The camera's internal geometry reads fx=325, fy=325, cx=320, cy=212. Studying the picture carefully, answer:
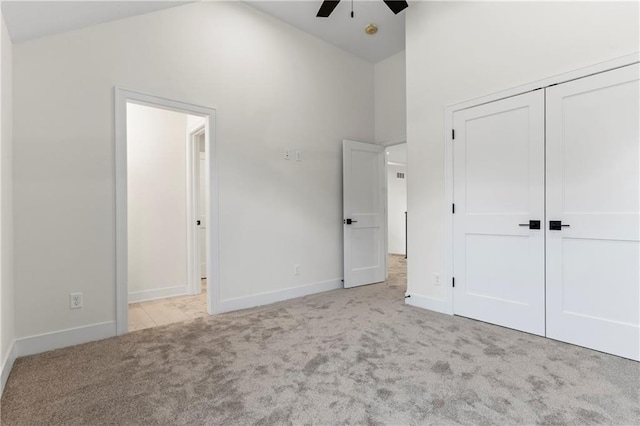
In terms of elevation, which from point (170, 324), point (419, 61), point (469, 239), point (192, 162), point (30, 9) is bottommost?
point (170, 324)

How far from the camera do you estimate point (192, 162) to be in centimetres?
427

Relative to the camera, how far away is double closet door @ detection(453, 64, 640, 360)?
89.7 inches

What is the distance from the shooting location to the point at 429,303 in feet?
11.2

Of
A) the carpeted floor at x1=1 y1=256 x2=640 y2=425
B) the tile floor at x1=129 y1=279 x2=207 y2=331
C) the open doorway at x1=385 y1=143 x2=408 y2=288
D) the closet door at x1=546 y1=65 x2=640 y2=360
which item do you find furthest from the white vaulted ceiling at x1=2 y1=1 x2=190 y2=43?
the open doorway at x1=385 y1=143 x2=408 y2=288

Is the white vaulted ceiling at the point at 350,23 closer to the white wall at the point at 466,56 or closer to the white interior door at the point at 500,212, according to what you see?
the white wall at the point at 466,56

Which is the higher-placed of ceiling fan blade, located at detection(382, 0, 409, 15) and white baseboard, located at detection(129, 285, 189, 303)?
ceiling fan blade, located at detection(382, 0, 409, 15)

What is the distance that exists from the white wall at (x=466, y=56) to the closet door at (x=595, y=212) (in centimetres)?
29

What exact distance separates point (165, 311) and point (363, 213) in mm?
2755

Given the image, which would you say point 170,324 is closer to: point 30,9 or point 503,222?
point 30,9

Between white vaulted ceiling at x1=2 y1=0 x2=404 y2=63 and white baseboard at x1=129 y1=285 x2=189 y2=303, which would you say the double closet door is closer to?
white vaulted ceiling at x1=2 y1=0 x2=404 y2=63

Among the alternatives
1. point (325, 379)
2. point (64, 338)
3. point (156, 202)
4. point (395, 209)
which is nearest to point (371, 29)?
point (156, 202)

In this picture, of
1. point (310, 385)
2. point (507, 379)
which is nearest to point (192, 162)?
point (310, 385)

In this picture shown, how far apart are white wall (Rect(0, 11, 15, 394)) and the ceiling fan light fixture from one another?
3429mm

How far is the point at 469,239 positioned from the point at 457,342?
1.03 m
